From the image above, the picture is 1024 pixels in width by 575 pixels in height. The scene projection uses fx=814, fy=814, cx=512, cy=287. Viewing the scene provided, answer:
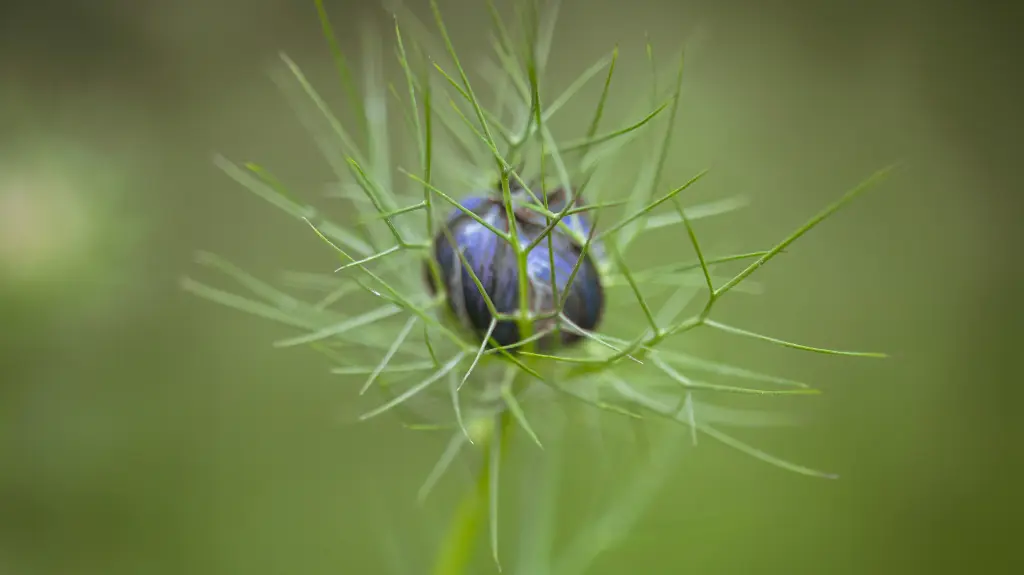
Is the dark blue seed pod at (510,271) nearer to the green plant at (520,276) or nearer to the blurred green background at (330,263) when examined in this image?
the green plant at (520,276)

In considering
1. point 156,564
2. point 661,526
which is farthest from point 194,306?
point 661,526

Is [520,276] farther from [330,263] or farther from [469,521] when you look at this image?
[330,263]

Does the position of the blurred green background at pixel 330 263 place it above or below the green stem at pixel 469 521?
above

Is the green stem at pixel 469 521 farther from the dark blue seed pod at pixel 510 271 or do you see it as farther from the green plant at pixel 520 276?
the dark blue seed pod at pixel 510 271

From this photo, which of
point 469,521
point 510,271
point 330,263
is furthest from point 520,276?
point 330,263

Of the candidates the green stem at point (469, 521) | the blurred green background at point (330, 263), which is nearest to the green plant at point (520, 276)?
the green stem at point (469, 521)

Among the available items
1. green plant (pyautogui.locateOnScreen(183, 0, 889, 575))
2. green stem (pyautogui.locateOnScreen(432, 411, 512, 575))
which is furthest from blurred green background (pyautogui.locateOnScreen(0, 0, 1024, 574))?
green stem (pyautogui.locateOnScreen(432, 411, 512, 575))

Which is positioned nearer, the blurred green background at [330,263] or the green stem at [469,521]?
the green stem at [469,521]

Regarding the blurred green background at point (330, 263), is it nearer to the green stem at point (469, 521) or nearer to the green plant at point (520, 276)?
the green plant at point (520, 276)
